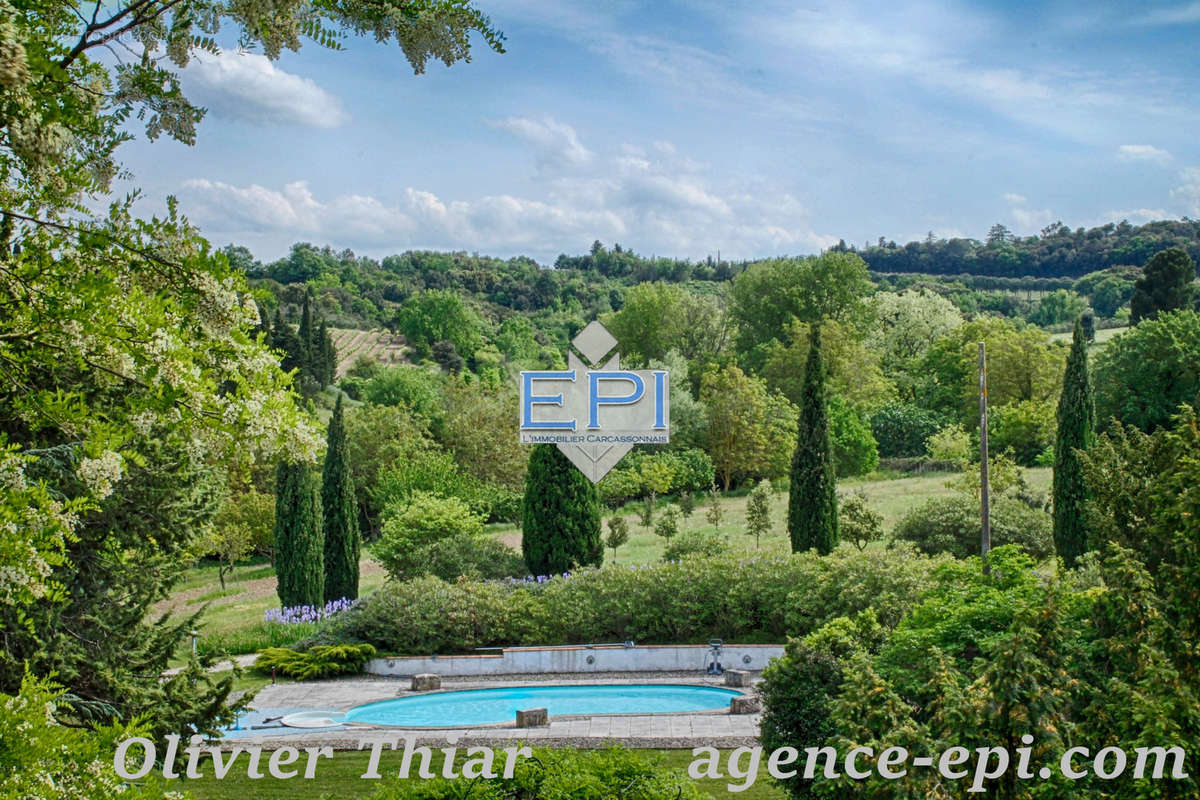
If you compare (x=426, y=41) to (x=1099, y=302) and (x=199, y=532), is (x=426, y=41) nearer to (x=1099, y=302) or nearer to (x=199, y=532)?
(x=199, y=532)

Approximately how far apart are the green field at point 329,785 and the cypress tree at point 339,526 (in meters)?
9.66

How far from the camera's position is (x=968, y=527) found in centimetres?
1944

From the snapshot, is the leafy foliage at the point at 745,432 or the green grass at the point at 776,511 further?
the leafy foliage at the point at 745,432

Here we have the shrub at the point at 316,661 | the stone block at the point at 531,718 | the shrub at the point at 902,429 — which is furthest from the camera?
the shrub at the point at 902,429

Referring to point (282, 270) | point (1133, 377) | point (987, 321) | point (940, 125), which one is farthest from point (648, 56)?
point (282, 270)

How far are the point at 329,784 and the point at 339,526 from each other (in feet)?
35.1

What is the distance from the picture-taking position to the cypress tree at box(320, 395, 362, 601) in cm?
1980

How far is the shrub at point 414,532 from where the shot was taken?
19.4 m

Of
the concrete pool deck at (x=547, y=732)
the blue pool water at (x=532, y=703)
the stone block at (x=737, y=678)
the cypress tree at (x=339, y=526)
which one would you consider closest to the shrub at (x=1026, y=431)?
the stone block at (x=737, y=678)

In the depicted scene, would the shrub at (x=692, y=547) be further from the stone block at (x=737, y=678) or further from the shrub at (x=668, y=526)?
the stone block at (x=737, y=678)

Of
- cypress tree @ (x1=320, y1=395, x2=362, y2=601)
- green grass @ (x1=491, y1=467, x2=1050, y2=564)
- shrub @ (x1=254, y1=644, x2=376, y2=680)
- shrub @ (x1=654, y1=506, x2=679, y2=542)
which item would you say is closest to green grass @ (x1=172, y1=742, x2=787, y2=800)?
shrub @ (x1=254, y1=644, x2=376, y2=680)

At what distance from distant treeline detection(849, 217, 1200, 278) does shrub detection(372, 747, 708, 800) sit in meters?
70.2

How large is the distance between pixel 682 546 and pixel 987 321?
25.5 m

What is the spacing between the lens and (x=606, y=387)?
1825cm
